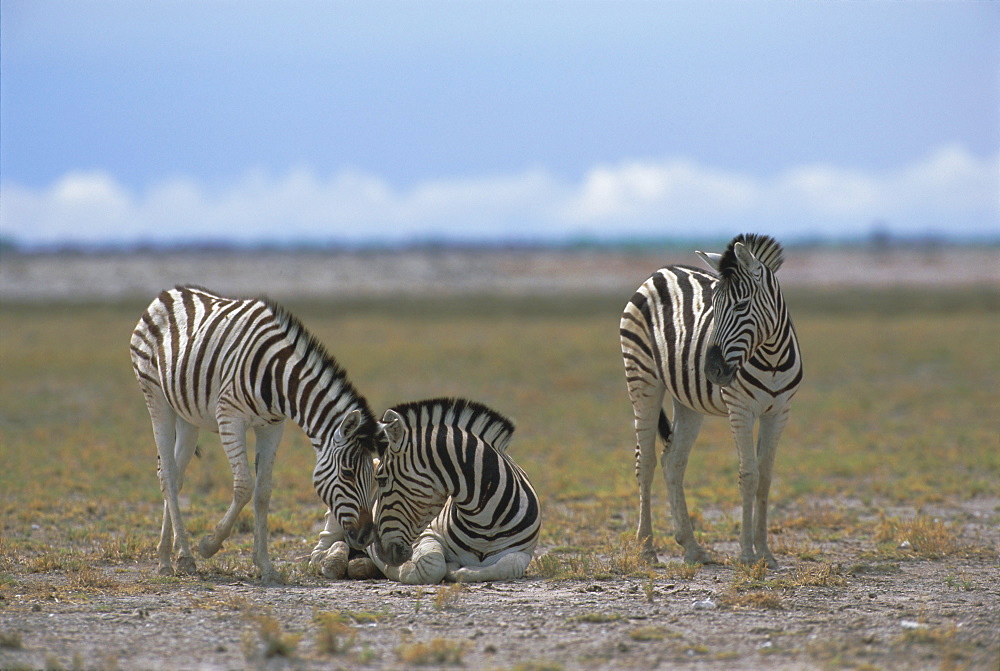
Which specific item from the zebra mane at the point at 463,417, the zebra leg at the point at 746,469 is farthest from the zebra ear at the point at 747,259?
the zebra mane at the point at 463,417

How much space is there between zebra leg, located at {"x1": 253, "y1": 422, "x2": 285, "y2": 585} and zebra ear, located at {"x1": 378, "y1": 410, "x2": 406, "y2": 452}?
947 millimetres

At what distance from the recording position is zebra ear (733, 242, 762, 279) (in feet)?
26.4

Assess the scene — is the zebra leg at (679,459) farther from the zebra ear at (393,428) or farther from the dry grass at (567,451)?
the zebra ear at (393,428)

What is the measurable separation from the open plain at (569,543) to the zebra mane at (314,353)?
1514 mm

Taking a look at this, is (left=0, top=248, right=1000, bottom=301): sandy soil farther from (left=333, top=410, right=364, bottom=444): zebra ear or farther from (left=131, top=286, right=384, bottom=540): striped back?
(left=333, top=410, right=364, bottom=444): zebra ear

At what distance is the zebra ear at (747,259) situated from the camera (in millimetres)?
8047

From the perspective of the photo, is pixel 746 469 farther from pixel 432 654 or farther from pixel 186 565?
pixel 186 565

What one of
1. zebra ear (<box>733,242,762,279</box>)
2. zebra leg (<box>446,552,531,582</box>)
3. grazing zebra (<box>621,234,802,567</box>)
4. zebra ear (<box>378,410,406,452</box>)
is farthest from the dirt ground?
zebra ear (<box>733,242,762,279</box>)

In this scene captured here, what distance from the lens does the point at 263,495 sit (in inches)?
316

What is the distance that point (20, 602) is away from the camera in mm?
7199

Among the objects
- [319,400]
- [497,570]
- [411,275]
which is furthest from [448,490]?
[411,275]

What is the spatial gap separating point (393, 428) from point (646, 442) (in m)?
2.86

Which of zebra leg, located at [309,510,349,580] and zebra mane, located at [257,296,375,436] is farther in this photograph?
zebra leg, located at [309,510,349,580]

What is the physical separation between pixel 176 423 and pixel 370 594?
8.92 feet
